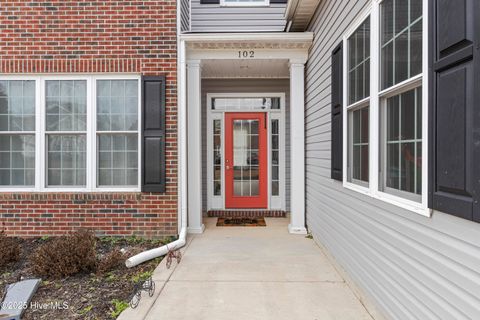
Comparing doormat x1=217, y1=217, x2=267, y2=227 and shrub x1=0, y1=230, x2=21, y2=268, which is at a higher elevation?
shrub x1=0, y1=230, x2=21, y2=268

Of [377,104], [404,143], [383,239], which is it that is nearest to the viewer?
[404,143]

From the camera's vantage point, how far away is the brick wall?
504 cm

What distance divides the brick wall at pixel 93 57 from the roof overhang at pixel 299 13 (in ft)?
5.73

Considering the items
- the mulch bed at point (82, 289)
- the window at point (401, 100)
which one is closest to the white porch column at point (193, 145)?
the mulch bed at point (82, 289)

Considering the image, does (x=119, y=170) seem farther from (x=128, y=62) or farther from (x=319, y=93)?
(x=319, y=93)

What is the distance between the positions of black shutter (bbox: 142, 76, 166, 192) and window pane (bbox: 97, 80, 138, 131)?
213 millimetres

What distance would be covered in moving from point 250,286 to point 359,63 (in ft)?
7.93

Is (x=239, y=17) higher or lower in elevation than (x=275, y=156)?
higher

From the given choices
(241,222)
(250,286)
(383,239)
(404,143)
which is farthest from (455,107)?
(241,222)

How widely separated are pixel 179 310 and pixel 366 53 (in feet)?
9.14

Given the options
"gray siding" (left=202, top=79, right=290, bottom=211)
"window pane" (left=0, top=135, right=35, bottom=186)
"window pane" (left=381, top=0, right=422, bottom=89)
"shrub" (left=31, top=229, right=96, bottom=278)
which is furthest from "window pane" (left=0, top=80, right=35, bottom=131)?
"window pane" (left=381, top=0, right=422, bottom=89)

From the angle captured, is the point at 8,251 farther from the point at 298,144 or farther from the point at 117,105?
the point at 298,144

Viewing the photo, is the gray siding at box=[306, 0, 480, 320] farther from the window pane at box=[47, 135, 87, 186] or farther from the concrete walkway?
the window pane at box=[47, 135, 87, 186]

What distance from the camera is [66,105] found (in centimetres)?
513
